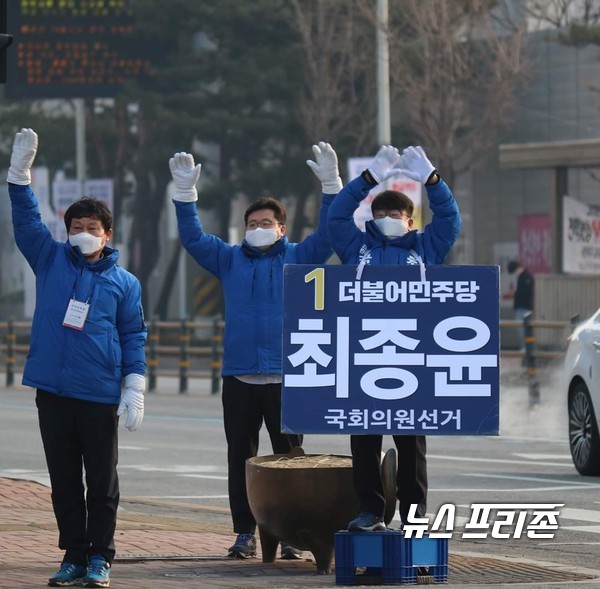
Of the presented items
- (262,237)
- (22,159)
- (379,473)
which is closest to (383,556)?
(379,473)

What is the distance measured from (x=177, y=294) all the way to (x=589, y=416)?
45.0 m

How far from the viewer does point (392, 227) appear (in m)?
9.79

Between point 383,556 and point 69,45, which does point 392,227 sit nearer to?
point 383,556

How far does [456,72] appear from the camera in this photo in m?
44.3

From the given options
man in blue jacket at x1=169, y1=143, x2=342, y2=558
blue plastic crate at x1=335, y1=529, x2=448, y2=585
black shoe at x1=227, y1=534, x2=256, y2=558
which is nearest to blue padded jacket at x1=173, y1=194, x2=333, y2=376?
man in blue jacket at x1=169, y1=143, x2=342, y2=558

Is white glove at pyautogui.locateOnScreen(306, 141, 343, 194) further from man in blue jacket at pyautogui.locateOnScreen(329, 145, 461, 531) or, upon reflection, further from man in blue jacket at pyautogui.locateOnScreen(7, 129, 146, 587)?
man in blue jacket at pyautogui.locateOnScreen(7, 129, 146, 587)

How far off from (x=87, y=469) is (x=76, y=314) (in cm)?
75

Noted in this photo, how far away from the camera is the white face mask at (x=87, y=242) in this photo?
9.53 metres

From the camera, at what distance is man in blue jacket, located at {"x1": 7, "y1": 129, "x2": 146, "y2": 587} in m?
9.39

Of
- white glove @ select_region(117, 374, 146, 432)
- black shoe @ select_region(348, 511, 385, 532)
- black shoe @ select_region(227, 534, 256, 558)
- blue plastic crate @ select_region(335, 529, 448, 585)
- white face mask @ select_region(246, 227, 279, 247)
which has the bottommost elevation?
black shoe @ select_region(227, 534, 256, 558)

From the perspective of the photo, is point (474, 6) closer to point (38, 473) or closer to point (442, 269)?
point (38, 473)

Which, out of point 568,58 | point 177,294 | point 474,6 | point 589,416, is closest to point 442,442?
point 589,416

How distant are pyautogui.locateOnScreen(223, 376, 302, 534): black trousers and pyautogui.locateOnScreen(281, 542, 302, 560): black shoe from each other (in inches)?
9.6

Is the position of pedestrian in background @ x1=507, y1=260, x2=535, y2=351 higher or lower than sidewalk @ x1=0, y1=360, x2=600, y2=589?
higher
